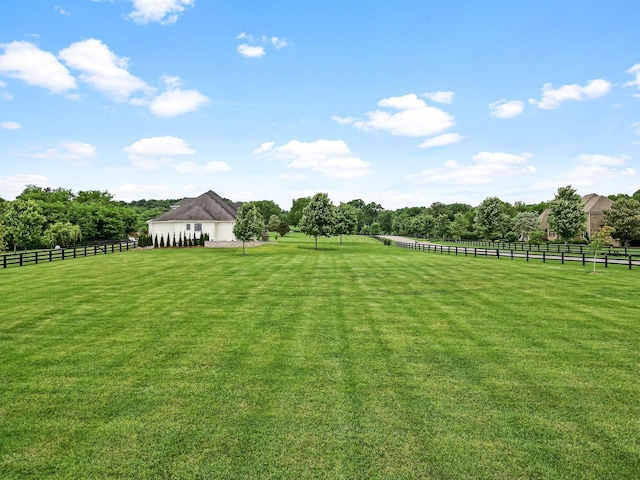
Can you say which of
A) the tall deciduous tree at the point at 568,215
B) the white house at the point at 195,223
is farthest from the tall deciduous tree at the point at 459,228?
the white house at the point at 195,223

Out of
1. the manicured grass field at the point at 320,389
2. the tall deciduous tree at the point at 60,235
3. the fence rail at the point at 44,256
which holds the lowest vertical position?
the manicured grass field at the point at 320,389

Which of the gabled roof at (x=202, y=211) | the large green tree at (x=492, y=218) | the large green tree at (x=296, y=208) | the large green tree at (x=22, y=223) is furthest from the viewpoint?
the large green tree at (x=296, y=208)

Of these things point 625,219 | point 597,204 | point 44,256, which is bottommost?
point 44,256

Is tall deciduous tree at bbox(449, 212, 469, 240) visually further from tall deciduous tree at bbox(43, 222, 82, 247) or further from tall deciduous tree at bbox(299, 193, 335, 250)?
tall deciduous tree at bbox(43, 222, 82, 247)

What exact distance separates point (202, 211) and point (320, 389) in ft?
194

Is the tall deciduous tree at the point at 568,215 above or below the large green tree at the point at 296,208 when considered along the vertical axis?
below

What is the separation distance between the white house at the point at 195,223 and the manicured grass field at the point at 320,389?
45.8 m

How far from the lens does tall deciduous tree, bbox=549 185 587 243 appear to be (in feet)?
193

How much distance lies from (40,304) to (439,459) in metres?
16.7

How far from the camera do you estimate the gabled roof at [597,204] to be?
69.6m

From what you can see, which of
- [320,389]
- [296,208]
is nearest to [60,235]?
[320,389]

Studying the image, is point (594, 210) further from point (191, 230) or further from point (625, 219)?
point (191, 230)

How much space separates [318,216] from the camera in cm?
5356

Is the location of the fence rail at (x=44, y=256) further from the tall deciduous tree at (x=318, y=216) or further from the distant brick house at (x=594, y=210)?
the distant brick house at (x=594, y=210)
